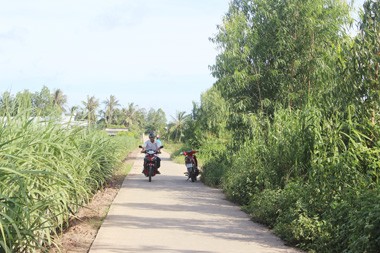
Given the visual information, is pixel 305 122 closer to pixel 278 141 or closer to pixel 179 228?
pixel 278 141

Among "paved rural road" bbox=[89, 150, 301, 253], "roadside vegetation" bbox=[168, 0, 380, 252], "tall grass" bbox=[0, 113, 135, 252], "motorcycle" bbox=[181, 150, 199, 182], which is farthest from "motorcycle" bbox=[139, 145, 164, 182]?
"tall grass" bbox=[0, 113, 135, 252]

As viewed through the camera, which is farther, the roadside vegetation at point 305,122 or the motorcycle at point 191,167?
the motorcycle at point 191,167

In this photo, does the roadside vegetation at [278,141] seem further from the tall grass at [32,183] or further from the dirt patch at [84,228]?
the dirt patch at [84,228]

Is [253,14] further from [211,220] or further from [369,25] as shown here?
[211,220]

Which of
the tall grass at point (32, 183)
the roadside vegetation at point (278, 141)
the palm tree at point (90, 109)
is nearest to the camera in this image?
the tall grass at point (32, 183)

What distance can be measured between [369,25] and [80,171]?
5964 mm

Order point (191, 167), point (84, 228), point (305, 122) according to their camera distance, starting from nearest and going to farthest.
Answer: point (84, 228)
point (305, 122)
point (191, 167)

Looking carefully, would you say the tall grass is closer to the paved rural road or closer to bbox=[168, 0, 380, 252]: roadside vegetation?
the paved rural road

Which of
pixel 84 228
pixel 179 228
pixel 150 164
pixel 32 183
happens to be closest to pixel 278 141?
pixel 179 228

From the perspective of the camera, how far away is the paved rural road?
7047 mm

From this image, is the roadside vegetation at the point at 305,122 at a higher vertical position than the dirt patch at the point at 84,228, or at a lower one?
higher

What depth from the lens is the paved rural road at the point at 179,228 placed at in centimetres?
705

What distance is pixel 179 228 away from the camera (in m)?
8.51

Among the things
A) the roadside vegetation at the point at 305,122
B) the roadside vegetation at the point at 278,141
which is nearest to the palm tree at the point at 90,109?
the roadside vegetation at the point at 278,141
